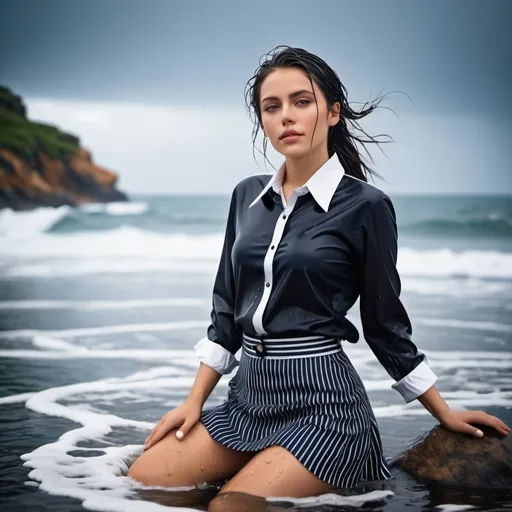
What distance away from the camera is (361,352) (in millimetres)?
5730

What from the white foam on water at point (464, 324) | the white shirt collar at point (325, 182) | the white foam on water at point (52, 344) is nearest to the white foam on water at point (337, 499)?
the white shirt collar at point (325, 182)

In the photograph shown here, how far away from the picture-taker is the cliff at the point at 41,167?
21.1 meters

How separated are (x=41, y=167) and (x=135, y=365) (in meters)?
17.7

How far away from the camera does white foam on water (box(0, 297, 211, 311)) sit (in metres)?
7.94

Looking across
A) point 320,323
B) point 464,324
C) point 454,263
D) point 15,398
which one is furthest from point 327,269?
point 454,263

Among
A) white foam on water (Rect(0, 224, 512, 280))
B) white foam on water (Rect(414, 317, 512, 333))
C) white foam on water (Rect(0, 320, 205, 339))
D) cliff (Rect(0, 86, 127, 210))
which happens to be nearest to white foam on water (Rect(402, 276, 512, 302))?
white foam on water (Rect(0, 224, 512, 280))

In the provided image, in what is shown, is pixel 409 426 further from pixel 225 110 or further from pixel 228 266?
pixel 225 110

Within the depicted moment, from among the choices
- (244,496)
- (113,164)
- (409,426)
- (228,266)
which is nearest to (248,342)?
(228,266)

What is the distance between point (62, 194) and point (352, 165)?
20143mm

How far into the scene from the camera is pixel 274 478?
243cm

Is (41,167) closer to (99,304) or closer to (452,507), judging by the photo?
(99,304)

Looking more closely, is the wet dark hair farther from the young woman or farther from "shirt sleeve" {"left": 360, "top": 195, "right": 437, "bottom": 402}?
"shirt sleeve" {"left": 360, "top": 195, "right": 437, "bottom": 402}

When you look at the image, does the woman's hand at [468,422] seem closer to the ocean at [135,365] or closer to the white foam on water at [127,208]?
the ocean at [135,365]

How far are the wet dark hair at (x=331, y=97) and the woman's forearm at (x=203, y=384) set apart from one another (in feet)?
2.44
